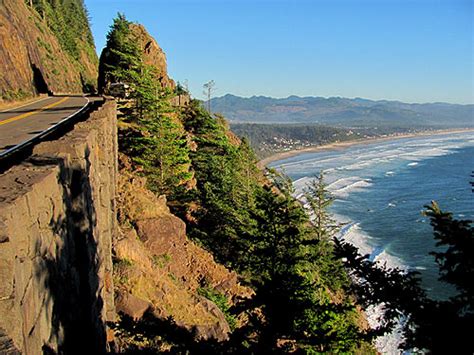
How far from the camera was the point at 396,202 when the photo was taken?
5819cm

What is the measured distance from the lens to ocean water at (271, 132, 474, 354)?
3562cm

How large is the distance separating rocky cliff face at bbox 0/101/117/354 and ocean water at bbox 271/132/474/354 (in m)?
7.75

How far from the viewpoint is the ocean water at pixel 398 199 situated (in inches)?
1499

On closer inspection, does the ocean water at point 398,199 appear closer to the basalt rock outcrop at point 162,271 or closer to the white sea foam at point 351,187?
the white sea foam at point 351,187

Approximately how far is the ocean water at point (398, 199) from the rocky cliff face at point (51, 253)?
20.4m

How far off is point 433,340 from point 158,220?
14297mm

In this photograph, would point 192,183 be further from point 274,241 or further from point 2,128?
point 2,128

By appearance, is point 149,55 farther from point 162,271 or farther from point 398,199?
point 398,199

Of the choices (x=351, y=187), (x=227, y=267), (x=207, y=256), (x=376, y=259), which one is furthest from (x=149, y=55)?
(x=351, y=187)

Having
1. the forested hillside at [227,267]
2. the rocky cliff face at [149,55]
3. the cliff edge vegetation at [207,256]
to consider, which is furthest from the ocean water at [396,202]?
the rocky cliff face at [149,55]

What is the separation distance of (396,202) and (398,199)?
1.66 m

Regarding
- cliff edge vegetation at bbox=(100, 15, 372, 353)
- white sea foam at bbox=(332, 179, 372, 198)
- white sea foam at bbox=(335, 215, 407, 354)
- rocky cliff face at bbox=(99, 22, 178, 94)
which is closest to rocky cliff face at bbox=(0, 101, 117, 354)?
cliff edge vegetation at bbox=(100, 15, 372, 353)

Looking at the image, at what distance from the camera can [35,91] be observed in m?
29.2

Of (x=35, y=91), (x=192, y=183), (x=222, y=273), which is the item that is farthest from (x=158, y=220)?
(x=35, y=91)
